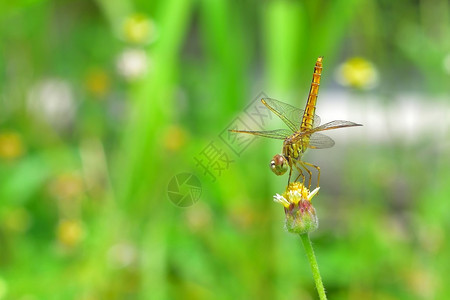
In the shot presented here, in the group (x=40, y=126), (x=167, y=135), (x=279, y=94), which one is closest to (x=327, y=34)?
(x=279, y=94)

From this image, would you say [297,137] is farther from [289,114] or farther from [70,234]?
[70,234]

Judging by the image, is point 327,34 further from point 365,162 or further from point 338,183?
point 338,183

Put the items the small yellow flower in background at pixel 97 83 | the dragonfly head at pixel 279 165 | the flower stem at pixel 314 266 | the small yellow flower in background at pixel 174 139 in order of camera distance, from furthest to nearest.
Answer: the small yellow flower in background at pixel 97 83
the small yellow flower in background at pixel 174 139
the dragonfly head at pixel 279 165
the flower stem at pixel 314 266

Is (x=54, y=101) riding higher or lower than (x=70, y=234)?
higher

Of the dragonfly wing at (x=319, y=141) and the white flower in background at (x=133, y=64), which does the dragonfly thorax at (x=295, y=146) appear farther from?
the white flower in background at (x=133, y=64)

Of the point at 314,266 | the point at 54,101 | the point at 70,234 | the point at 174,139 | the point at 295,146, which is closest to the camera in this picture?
the point at 314,266

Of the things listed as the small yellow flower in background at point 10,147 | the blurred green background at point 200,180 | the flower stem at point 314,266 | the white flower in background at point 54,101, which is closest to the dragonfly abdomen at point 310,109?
the flower stem at point 314,266

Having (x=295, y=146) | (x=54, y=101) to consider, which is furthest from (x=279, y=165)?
(x=54, y=101)
